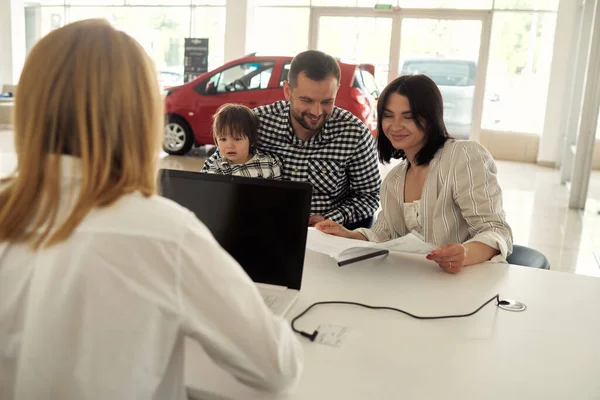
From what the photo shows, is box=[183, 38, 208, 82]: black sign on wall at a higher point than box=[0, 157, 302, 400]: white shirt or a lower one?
higher

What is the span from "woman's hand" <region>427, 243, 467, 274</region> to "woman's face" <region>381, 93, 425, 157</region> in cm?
58

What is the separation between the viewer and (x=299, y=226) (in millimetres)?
1327

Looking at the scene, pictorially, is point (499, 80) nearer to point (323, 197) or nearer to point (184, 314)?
point (323, 197)

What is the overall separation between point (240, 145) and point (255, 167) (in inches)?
4.8

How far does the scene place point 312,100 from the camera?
2434 millimetres

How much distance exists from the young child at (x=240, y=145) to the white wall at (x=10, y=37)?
402 inches

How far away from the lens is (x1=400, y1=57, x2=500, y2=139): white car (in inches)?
335

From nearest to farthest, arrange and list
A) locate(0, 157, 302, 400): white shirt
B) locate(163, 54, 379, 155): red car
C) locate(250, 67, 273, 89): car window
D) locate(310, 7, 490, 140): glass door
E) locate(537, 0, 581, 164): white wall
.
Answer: locate(0, 157, 302, 400): white shirt → locate(163, 54, 379, 155): red car → locate(250, 67, 273, 89): car window → locate(537, 0, 581, 164): white wall → locate(310, 7, 490, 140): glass door

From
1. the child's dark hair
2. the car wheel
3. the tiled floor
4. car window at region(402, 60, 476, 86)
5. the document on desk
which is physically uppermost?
car window at region(402, 60, 476, 86)

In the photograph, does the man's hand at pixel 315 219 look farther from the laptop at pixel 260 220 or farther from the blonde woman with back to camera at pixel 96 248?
the blonde woman with back to camera at pixel 96 248

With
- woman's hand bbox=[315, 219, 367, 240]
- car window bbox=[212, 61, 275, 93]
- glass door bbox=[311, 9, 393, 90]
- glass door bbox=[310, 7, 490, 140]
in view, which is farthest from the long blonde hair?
glass door bbox=[311, 9, 393, 90]

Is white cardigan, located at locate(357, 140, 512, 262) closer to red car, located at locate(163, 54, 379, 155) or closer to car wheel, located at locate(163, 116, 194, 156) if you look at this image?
red car, located at locate(163, 54, 379, 155)

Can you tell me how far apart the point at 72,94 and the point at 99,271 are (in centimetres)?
24

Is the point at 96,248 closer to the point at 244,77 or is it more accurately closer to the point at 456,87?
the point at 244,77
